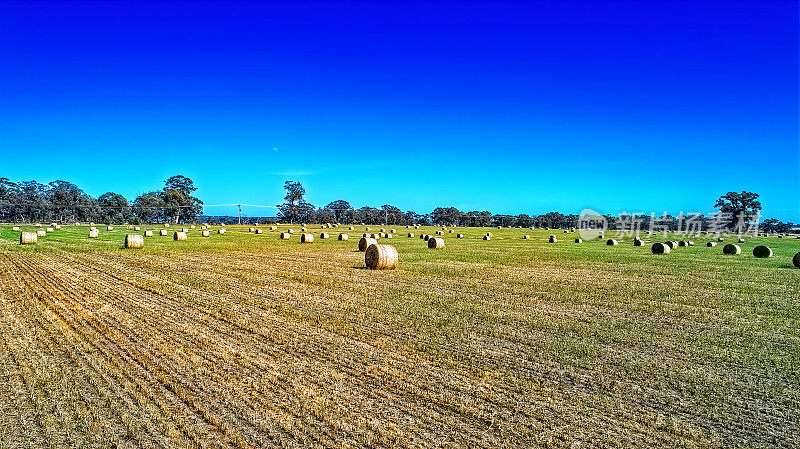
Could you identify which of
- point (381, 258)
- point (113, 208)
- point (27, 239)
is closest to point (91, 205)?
point (113, 208)

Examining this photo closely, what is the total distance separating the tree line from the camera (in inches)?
4316

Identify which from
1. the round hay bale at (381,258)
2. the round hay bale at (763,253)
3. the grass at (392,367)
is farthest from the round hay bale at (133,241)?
the round hay bale at (763,253)

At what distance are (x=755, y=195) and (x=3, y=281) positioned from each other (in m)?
148

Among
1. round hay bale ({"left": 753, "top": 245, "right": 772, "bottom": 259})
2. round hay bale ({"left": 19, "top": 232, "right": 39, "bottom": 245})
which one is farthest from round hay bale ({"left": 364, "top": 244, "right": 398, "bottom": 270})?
round hay bale ({"left": 19, "top": 232, "right": 39, "bottom": 245})

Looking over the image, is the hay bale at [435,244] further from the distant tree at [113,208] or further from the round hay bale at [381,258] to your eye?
the distant tree at [113,208]

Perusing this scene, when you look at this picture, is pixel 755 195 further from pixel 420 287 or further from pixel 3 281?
pixel 3 281

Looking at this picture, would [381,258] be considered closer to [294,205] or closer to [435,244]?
[435,244]

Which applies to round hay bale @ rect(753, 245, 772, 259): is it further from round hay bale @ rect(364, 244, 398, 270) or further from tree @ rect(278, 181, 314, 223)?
tree @ rect(278, 181, 314, 223)

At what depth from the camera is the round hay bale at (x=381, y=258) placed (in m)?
17.5

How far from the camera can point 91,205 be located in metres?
111

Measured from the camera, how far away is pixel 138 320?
341 inches

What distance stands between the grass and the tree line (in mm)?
112042

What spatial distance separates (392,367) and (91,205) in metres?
127

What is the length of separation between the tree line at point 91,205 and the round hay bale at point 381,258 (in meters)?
107
